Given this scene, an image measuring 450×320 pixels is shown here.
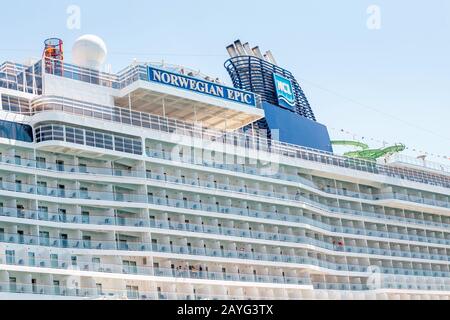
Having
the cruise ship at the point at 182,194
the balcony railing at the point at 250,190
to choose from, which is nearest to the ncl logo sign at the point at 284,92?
the cruise ship at the point at 182,194

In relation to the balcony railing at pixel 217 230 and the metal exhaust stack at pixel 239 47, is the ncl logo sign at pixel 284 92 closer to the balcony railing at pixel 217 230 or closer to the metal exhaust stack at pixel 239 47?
the metal exhaust stack at pixel 239 47

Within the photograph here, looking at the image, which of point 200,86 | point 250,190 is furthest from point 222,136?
point 250,190

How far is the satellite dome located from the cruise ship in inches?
4.0

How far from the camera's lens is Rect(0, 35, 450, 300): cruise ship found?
4881 cm

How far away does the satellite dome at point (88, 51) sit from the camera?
5728cm

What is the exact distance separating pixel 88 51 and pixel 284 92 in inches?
929

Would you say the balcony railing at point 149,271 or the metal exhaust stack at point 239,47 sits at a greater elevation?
the metal exhaust stack at point 239,47

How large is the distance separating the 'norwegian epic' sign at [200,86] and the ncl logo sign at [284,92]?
9.59 metres

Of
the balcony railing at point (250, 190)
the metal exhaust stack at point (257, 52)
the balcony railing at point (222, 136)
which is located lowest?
the balcony railing at point (250, 190)

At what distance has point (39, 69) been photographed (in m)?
54.3

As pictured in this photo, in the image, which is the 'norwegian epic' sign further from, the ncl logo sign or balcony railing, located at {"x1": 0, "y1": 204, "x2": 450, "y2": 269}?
balcony railing, located at {"x1": 0, "y1": 204, "x2": 450, "y2": 269}

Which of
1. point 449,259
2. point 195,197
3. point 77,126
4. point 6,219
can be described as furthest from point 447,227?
point 6,219

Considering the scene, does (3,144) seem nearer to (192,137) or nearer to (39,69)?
(39,69)

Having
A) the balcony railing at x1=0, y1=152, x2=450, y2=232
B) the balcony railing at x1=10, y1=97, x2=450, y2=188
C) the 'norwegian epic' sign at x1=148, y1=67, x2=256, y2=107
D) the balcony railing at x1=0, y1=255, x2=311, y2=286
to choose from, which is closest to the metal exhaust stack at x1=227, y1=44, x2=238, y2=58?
the balcony railing at x1=10, y1=97, x2=450, y2=188
